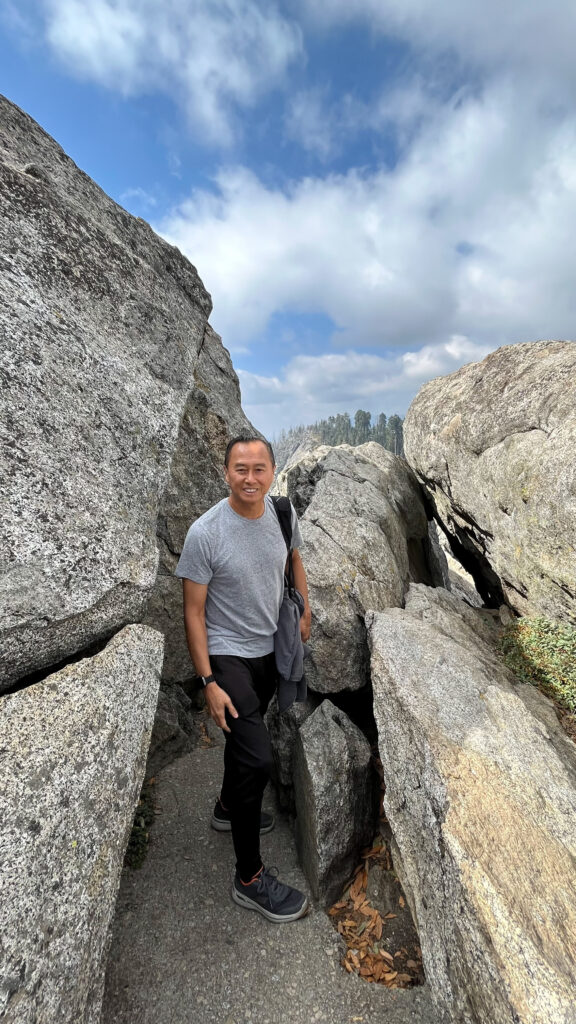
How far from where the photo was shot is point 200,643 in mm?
5492

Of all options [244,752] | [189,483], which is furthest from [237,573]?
[189,483]

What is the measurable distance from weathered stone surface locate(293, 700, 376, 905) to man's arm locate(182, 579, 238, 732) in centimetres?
199

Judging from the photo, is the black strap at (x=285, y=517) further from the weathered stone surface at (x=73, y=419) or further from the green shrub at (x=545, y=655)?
the green shrub at (x=545, y=655)

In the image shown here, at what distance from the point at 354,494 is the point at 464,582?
62.5ft

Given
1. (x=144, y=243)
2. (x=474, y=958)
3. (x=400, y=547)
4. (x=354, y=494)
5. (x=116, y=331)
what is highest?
(x=144, y=243)

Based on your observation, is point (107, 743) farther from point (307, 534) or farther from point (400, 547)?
point (400, 547)

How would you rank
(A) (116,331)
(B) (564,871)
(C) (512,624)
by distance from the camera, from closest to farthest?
(B) (564,871), (A) (116,331), (C) (512,624)

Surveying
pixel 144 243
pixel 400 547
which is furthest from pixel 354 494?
pixel 144 243

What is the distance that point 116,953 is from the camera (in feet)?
18.1

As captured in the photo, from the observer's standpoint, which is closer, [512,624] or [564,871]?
[564,871]

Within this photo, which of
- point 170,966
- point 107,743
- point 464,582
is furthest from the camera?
point 464,582

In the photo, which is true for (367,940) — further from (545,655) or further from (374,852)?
(545,655)

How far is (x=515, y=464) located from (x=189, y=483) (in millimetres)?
7052

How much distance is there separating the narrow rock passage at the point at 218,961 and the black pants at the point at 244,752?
3.22 feet
